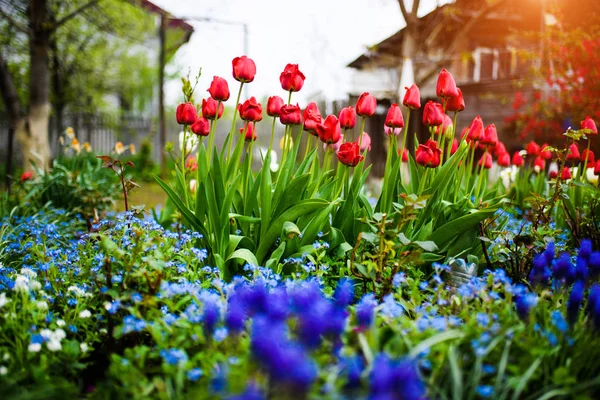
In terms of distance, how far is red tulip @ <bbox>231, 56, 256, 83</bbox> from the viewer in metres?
2.67

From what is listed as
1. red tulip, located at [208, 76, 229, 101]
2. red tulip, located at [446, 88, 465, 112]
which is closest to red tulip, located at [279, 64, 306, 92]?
→ red tulip, located at [208, 76, 229, 101]

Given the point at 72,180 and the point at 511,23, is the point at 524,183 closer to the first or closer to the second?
the point at 72,180

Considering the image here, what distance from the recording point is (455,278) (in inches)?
98.8

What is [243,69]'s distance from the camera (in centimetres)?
268

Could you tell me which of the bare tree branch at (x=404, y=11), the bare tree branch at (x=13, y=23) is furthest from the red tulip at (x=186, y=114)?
the bare tree branch at (x=404, y=11)

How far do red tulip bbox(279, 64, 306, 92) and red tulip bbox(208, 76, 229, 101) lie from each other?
29cm

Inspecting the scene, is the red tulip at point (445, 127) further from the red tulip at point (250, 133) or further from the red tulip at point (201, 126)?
the red tulip at point (201, 126)

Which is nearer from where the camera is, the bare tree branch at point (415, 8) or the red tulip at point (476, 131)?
the red tulip at point (476, 131)

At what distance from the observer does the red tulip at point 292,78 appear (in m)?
2.72

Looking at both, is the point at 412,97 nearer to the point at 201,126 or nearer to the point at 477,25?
the point at 201,126

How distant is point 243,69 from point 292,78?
254mm

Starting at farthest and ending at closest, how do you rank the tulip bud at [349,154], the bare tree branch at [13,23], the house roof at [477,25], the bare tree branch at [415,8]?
the house roof at [477,25] < the bare tree branch at [415,8] < the bare tree branch at [13,23] < the tulip bud at [349,154]

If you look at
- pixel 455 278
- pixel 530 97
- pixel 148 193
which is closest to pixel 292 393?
pixel 455 278

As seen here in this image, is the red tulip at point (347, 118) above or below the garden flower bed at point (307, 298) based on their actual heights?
above
